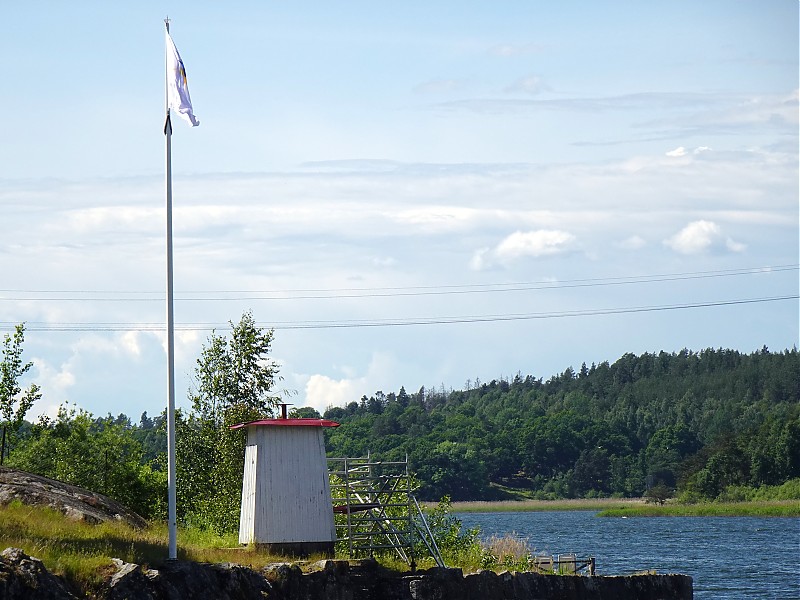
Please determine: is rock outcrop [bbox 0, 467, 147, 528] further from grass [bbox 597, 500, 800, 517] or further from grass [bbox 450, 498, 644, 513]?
grass [bbox 450, 498, 644, 513]

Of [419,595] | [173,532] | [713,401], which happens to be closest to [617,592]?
[419,595]

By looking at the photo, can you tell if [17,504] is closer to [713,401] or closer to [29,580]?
[29,580]

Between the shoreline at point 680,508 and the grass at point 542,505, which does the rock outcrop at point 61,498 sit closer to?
the shoreline at point 680,508

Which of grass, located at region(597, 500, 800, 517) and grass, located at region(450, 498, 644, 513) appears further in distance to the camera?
grass, located at region(450, 498, 644, 513)

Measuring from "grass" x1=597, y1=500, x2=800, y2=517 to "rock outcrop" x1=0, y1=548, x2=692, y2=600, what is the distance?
91157 mm

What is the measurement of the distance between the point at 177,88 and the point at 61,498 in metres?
11.5

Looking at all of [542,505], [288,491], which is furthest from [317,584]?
[542,505]

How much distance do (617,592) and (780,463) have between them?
102 meters

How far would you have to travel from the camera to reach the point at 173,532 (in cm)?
2542

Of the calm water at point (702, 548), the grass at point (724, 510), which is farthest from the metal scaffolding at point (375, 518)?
the grass at point (724, 510)

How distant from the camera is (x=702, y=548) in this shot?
7888 cm

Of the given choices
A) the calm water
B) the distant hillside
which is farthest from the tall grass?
the distant hillside

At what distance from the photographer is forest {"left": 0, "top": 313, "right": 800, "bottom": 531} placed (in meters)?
43.7

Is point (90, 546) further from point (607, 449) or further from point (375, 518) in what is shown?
point (607, 449)
